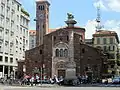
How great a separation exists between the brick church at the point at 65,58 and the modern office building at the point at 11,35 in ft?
28.2

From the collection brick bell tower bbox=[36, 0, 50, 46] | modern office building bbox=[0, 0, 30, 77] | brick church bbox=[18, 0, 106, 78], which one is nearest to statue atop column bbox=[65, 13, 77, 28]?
brick church bbox=[18, 0, 106, 78]

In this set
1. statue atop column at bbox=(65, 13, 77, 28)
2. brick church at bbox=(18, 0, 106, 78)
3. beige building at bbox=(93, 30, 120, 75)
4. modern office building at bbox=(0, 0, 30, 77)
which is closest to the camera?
brick church at bbox=(18, 0, 106, 78)

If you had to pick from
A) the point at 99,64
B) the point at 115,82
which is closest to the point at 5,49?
the point at 99,64

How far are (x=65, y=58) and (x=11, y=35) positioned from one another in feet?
68.9

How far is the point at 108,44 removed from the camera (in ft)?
372

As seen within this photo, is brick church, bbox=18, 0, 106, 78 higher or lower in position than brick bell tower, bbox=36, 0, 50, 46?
lower

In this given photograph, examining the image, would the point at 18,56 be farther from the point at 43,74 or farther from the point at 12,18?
the point at 43,74

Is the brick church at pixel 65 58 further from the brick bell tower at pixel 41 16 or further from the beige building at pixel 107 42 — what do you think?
the brick bell tower at pixel 41 16

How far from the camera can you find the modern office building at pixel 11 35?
82938mm

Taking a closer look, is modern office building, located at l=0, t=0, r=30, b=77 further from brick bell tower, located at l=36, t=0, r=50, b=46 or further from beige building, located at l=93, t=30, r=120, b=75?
brick bell tower, located at l=36, t=0, r=50, b=46

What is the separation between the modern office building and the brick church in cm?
859

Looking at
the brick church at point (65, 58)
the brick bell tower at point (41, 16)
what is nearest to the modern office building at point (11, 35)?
the brick church at point (65, 58)

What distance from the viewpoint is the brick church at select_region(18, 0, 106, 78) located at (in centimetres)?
7556

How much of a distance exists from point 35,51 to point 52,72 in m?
6.76
